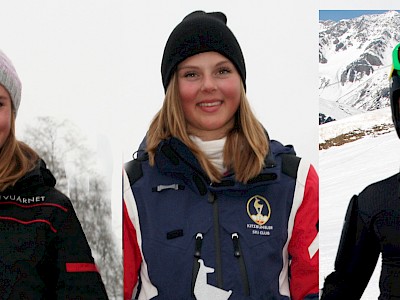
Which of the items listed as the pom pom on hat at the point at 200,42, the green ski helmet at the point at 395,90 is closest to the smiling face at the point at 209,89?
the pom pom on hat at the point at 200,42

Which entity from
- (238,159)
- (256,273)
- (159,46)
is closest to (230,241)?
(256,273)

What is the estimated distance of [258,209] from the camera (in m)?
1.73

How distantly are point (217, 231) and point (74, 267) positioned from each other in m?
0.44

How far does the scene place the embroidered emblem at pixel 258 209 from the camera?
1723 mm

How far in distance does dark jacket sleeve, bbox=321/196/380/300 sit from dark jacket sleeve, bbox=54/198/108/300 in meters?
0.75

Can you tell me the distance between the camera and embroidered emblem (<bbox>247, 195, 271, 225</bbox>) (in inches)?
67.8

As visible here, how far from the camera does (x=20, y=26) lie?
185 centimetres

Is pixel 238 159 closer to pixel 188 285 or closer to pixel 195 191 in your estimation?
pixel 195 191

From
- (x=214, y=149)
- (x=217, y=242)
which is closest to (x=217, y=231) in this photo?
(x=217, y=242)

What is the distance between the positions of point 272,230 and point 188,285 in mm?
310

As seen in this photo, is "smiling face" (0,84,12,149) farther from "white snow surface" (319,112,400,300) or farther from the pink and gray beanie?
"white snow surface" (319,112,400,300)

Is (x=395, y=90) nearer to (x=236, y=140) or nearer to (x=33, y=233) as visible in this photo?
(x=236, y=140)

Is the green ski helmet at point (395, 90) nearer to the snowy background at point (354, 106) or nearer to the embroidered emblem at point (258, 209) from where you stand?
the snowy background at point (354, 106)

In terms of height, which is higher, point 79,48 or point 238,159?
point 79,48
